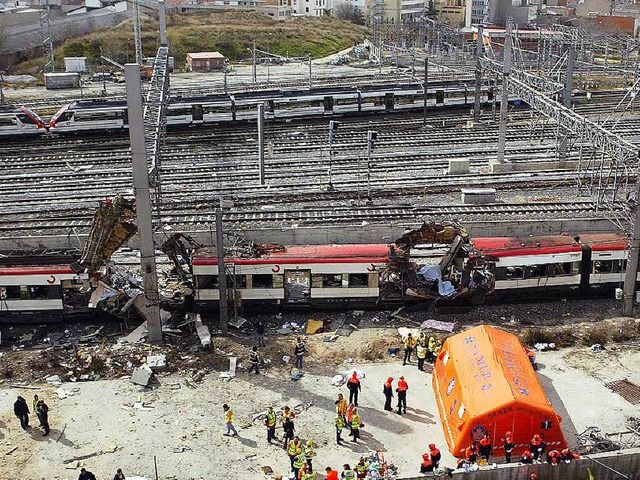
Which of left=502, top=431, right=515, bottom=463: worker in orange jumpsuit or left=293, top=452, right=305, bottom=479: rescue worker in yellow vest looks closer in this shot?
left=293, top=452, right=305, bottom=479: rescue worker in yellow vest

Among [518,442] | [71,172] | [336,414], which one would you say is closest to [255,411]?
[336,414]

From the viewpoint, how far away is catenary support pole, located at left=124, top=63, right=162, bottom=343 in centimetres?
2055

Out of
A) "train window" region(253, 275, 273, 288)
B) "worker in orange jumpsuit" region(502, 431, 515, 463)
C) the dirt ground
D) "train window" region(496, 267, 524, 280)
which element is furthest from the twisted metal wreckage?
"worker in orange jumpsuit" region(502, 431, 515, 463)

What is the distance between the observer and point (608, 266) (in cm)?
2461

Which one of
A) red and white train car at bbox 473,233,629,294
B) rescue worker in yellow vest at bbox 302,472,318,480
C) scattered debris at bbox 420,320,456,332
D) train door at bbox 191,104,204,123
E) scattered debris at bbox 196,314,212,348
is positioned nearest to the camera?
rescue worker in yellow vest at bbox 302,472,318,480

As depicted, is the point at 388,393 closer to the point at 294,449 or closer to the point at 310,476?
the point at 294,449

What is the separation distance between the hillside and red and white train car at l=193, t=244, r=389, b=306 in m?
59.7

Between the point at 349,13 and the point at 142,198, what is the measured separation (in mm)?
109898

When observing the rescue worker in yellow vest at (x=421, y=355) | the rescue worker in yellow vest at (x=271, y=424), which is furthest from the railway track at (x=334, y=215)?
the rescue worker in yellow vest at (x=271, y=424)

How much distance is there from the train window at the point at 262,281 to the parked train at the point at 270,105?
85.4 ft

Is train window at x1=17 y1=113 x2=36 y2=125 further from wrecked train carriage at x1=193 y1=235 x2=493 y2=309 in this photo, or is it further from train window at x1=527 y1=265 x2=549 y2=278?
train window at x1=527 y1=265 x2=549 y2=278

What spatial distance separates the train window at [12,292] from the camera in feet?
74.9

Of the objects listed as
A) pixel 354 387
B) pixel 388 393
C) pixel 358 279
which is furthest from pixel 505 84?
pixel 354 387

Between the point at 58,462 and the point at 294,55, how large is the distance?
79.3 metres
